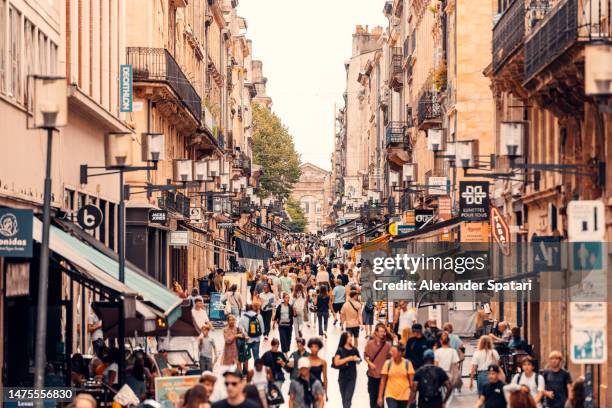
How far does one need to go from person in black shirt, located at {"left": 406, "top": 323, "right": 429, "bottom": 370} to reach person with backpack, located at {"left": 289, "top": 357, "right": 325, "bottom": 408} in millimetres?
4200

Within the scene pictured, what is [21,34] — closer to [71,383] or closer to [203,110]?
[71,383]

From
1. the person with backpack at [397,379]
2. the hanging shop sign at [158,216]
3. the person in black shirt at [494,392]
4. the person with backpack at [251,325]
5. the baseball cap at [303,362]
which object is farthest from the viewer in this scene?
the hanging shop sign at [158,216]

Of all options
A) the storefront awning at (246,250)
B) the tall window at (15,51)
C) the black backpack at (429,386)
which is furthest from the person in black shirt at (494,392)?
the storefront awning at (246,250)

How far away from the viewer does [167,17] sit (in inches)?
1957

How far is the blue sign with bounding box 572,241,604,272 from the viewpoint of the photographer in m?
16.9

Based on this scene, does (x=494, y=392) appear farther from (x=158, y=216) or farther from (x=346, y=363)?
(x=158, y=216)

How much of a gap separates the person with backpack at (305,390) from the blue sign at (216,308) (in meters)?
22.4

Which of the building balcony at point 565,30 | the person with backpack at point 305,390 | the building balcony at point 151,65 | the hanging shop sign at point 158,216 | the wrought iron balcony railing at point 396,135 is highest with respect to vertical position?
the wrought iron balcony railing at point 396,135

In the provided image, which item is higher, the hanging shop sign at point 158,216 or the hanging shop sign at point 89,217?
the hanging shop sign at point 158,216

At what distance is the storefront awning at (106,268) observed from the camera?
1988 cm

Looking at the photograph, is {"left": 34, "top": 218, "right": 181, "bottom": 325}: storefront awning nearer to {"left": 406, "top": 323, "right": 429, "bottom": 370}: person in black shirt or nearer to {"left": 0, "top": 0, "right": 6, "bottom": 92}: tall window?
{"left": 0, "top": 0, "right": 6, "bottom": 92}: tall window

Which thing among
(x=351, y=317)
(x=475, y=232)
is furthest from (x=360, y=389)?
(x=475, y=232)

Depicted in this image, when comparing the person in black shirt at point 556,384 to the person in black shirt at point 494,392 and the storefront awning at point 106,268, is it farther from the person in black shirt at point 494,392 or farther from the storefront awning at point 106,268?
the storefront awning at point 106,268

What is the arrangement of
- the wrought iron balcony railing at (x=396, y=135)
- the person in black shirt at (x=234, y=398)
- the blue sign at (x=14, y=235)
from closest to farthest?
the person in black shirt at (x=234, y=398) → the blue sign at (x=14, y=235) → the wrought iron balcony railing at (x=396, y=135)
